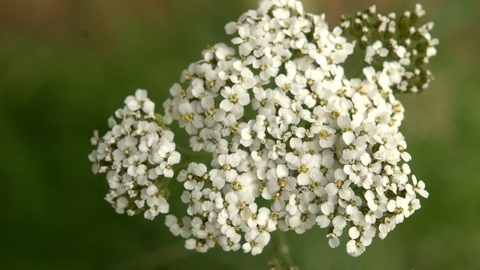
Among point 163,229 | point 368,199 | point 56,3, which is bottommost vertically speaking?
point 368,199

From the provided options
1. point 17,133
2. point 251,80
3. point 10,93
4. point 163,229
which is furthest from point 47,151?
point 251,80

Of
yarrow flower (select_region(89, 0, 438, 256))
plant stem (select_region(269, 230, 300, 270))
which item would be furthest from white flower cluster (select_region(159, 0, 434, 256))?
plant stem (select_region(269, 230, 300, 270))

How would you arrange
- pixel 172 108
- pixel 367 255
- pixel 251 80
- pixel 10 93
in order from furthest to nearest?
pixel 10 93 → pixel 367 255 → pixel 172 108 → pixel 251 80

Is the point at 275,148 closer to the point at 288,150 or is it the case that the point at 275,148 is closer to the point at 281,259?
the point at 288,150

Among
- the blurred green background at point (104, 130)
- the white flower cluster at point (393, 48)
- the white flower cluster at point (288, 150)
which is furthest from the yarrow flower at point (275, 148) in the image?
the blurred green background at point (104, 130)

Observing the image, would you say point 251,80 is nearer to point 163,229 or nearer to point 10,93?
point 163,229

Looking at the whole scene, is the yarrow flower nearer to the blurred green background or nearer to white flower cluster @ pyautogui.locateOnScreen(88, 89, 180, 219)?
white flower cluster @ pyautogui.locateOnScreen(88, 89, 180, 219)

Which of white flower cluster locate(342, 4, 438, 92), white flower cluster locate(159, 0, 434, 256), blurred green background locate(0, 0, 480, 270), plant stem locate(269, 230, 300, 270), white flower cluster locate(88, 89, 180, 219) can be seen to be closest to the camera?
white flower cluster locate(159, 0, 434, 256)

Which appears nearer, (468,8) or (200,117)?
(200,117)
